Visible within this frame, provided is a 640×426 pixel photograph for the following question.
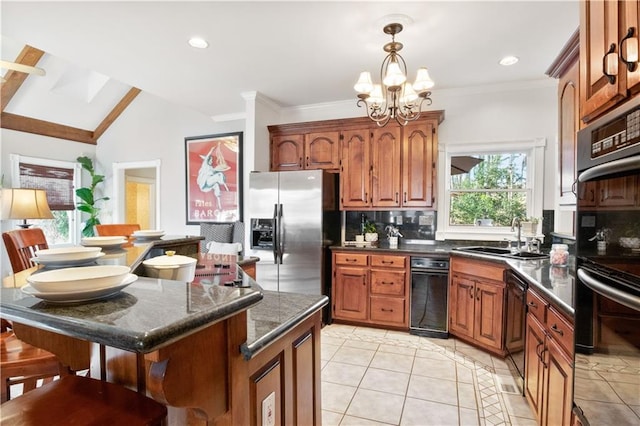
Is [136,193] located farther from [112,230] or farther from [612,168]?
[612,168]

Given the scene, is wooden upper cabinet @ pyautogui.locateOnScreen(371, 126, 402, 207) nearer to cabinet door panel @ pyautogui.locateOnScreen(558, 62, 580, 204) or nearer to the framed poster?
cabinet door panel @ pyautogui.locateOnScreen(558, 62, 580, 204)

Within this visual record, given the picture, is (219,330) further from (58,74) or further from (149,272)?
(58,74)

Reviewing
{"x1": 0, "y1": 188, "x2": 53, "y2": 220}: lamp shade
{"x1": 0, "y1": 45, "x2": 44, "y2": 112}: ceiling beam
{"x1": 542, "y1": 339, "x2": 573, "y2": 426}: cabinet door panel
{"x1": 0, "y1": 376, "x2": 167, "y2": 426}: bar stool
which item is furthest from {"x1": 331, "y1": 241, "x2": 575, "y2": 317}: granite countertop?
{"x1": 0, "y1": 45, "x2": 44, "y2": 112}: ceiling beam

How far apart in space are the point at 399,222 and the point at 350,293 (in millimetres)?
1094

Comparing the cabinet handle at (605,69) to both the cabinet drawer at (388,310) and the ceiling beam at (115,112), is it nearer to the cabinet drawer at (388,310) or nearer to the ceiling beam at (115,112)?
the cabinet drawer at (388,310)

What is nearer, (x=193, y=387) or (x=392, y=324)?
(x=193, y=387)

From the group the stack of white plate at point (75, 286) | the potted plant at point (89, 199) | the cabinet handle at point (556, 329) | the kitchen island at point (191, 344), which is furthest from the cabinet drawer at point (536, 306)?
the potted plant at point (89, 199)

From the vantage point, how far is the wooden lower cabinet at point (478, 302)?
2887 mm

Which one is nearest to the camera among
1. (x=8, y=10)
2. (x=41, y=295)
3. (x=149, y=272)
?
(x=41, y=295)

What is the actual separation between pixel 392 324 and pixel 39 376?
2971 millimetres

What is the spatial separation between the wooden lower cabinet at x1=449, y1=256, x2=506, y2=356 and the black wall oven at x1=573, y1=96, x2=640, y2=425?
68.7 inches

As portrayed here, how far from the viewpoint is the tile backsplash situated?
13.1ft

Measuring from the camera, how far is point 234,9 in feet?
7.50

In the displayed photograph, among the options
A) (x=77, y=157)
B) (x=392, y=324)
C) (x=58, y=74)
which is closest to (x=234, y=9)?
(x=392, y=324)
